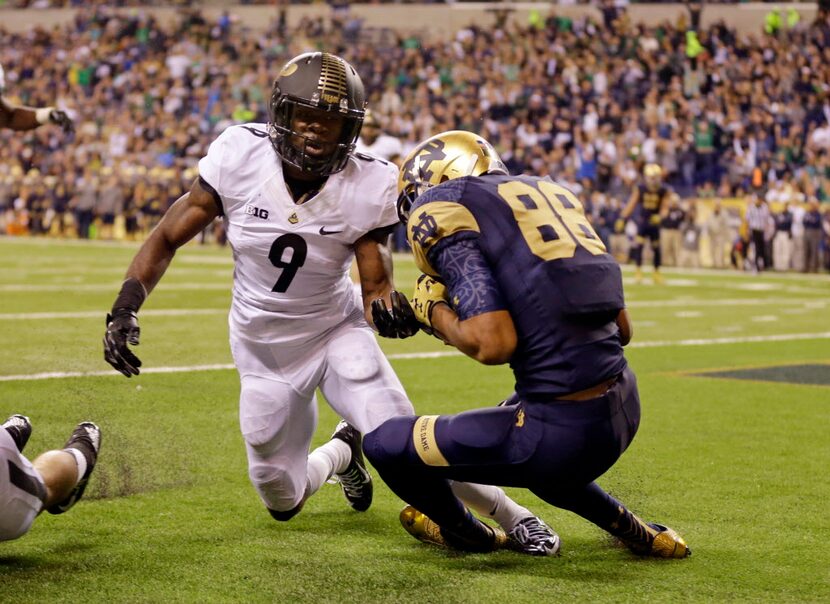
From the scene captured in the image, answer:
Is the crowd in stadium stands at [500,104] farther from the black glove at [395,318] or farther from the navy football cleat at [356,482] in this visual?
the black glove at [395,318]

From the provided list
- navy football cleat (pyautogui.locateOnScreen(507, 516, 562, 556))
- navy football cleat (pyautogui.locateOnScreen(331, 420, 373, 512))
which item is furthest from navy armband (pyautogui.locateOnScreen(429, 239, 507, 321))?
navy football cleat (pyautogui.locateOnScreen(331, 420, 373, 512))

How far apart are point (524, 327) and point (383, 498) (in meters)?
1.76

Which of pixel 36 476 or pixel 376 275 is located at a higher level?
pixel 376 275

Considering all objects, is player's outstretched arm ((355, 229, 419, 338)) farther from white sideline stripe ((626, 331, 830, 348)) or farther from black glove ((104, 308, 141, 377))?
white sideline stripe ((626, 331, 830, 348))

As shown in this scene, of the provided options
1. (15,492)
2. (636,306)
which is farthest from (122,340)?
(636,306)

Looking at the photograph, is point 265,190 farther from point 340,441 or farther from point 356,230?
point 340,441

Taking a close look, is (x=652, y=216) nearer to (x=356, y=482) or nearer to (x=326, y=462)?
(x=356, y=482)

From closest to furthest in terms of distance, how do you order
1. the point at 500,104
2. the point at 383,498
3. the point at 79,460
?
the point at 79,460, the point at 383,498, the point at 500,104

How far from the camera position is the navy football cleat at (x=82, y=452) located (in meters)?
4.07

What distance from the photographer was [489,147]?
3.94m

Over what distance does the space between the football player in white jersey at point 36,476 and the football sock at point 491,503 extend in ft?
3.94

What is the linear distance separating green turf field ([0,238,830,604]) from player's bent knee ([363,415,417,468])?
1.18 ft

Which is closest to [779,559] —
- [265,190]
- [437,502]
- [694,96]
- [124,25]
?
[437,502]

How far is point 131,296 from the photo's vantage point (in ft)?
13.5
